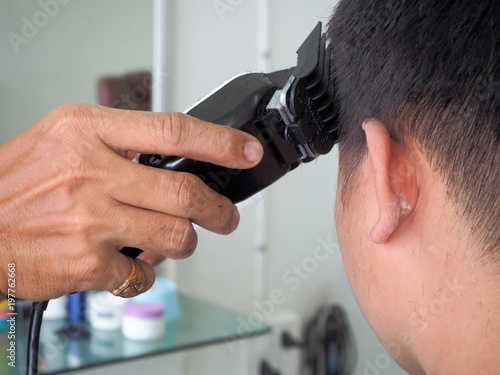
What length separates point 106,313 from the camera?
4.36 feet

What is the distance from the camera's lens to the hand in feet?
1.88

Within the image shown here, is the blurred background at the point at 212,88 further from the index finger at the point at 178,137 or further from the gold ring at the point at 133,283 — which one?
the index finger at the point at 178,137

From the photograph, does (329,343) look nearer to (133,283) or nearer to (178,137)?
(133,283)

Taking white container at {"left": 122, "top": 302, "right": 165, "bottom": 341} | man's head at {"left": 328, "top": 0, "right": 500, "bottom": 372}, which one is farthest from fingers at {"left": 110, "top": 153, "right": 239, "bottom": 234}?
white container at {"left": 122, "top": 302, "right": 165, "bottom": 341}

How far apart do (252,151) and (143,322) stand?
82cm

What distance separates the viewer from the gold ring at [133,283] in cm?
64

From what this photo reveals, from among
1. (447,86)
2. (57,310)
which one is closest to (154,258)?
(57,310)

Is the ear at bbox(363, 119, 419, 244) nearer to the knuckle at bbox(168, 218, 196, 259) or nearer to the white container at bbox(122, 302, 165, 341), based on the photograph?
the knuckle at bbox(168, 218, 196, 259)

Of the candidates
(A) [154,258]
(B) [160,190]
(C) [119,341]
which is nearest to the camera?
(B) [160,190]

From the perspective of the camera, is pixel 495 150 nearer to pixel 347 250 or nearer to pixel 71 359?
pixel 347 250

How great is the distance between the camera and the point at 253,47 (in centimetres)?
173

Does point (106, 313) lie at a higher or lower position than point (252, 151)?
lower

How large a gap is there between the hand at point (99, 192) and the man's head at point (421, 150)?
140 millimetres

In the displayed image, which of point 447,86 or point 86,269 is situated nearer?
point 447,86
